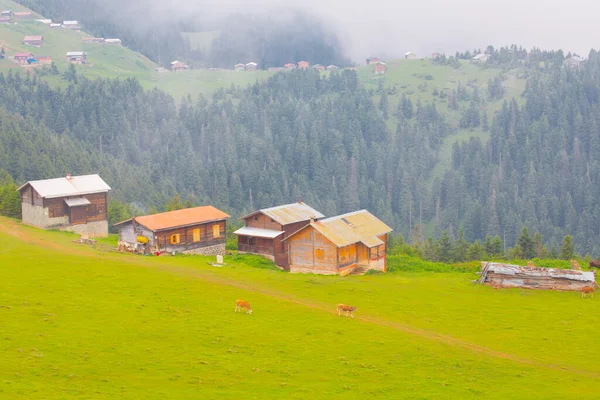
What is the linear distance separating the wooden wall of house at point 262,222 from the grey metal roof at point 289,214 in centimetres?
45

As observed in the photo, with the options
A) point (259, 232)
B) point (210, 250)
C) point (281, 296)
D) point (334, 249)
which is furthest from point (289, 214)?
point (281, 296)

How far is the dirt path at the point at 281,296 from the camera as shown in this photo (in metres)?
42.5

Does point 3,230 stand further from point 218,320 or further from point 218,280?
point 218,320

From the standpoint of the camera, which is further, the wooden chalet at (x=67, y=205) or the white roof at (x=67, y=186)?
the wooden chalet at (x=67, y=205)

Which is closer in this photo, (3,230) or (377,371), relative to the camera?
(377,371)

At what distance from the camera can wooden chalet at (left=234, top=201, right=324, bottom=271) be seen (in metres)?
76.4

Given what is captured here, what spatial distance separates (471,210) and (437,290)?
14043 centimetres

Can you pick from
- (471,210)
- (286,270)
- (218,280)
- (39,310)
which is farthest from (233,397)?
(471,210)

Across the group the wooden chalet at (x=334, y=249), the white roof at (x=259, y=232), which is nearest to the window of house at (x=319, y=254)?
the wooden chalet at (x=334, y=249)

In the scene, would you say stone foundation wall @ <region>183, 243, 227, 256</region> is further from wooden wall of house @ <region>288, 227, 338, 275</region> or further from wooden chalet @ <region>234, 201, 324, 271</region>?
wooden wall of house @ <region>288, 227, 338, 275</region>

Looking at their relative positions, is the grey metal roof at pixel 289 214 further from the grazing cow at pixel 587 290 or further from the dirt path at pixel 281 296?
the grazing cow at pixel 587 290

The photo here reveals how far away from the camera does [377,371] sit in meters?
39.2

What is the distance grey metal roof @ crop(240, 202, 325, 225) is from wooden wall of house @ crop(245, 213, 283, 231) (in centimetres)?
45

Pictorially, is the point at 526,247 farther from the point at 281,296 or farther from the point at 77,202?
the point at 77,202
